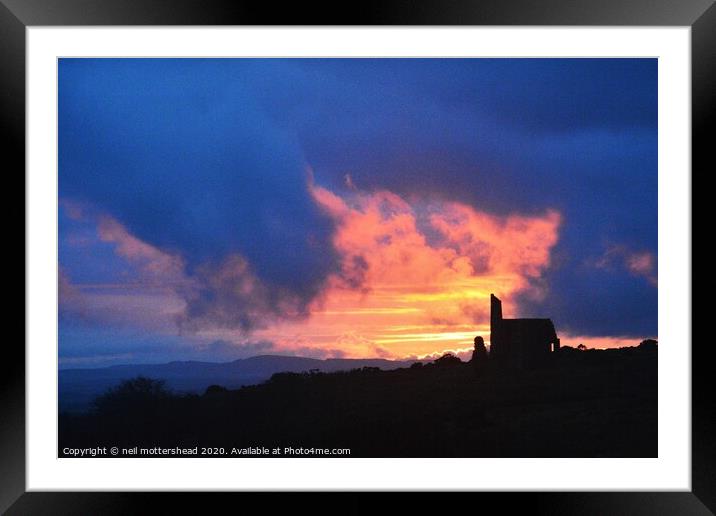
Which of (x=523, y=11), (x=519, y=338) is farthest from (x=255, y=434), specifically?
(x=523, y=11)

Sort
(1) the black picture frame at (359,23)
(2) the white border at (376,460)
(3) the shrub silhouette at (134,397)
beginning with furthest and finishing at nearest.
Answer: (3) the shrub silhouette at (134,397) < (2) the white border at (376,460) < (1) the black picture frame at (359,23)

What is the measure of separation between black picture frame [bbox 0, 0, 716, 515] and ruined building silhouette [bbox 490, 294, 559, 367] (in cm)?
116

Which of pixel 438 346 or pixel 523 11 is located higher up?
pixel 523 11

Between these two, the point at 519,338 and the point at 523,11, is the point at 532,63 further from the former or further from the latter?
the point at 519,338

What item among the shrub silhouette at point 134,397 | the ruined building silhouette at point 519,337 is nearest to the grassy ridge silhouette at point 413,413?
the shrub silhouette at point 134,397

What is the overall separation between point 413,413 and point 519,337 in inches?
38.6

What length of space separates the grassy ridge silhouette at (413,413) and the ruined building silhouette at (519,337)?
0.40 ft

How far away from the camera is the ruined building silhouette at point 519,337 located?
3752 millimetres

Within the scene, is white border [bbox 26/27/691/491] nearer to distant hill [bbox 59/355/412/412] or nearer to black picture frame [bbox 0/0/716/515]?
black picture frame [bbox 0/0/716/515]

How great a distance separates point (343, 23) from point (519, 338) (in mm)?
2356

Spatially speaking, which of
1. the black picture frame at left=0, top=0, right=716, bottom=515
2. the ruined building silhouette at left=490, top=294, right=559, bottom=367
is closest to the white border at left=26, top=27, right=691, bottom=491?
the black picture frame at left=0, top=0, right=716, bottom=515

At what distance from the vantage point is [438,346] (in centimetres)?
377

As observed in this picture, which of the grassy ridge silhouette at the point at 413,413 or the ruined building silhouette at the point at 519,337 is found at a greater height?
the ruined building silhouette at the point at 519,337

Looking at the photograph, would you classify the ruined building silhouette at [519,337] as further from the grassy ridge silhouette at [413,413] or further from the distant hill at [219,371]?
the distant hill at [219,371]
